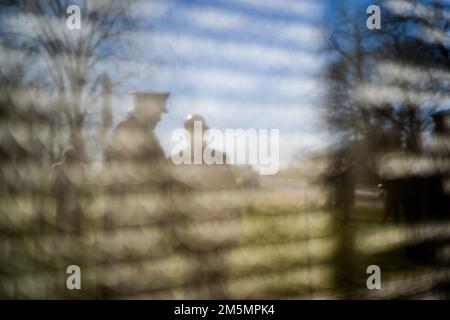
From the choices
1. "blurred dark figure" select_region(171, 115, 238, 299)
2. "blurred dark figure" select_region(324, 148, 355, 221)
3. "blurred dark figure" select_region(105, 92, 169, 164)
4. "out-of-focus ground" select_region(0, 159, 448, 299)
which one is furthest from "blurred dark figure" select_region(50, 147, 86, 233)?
"blurred dark figure" select_region(324, 148, 355, 221)

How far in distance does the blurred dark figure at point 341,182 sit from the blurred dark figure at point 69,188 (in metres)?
1.35

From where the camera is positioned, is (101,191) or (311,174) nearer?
(101,191)

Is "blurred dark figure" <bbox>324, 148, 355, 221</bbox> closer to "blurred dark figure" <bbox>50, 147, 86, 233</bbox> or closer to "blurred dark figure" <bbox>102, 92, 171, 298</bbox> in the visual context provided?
"blurred dark figure" <bbox>102, 92, 171, 298</bbox>

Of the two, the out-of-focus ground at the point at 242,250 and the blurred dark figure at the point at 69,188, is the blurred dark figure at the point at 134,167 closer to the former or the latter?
the out-of-focus ground at the point at 242,250

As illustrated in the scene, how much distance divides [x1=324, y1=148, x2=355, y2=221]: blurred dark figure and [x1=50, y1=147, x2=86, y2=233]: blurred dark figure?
4.44 feet

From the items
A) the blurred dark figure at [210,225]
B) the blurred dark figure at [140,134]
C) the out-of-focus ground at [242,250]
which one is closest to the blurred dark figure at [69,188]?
the out-of-focus ground at [242,250]

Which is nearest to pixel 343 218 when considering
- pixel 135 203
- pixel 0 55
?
pixel 135 203

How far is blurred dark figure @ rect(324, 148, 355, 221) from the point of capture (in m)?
2.04

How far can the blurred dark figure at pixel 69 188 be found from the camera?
5.70 feet

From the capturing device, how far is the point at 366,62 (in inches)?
83.0

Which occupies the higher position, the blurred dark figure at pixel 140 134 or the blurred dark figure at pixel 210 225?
the blurred dark figure at pixel 140 134

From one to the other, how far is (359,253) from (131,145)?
1.48 m
